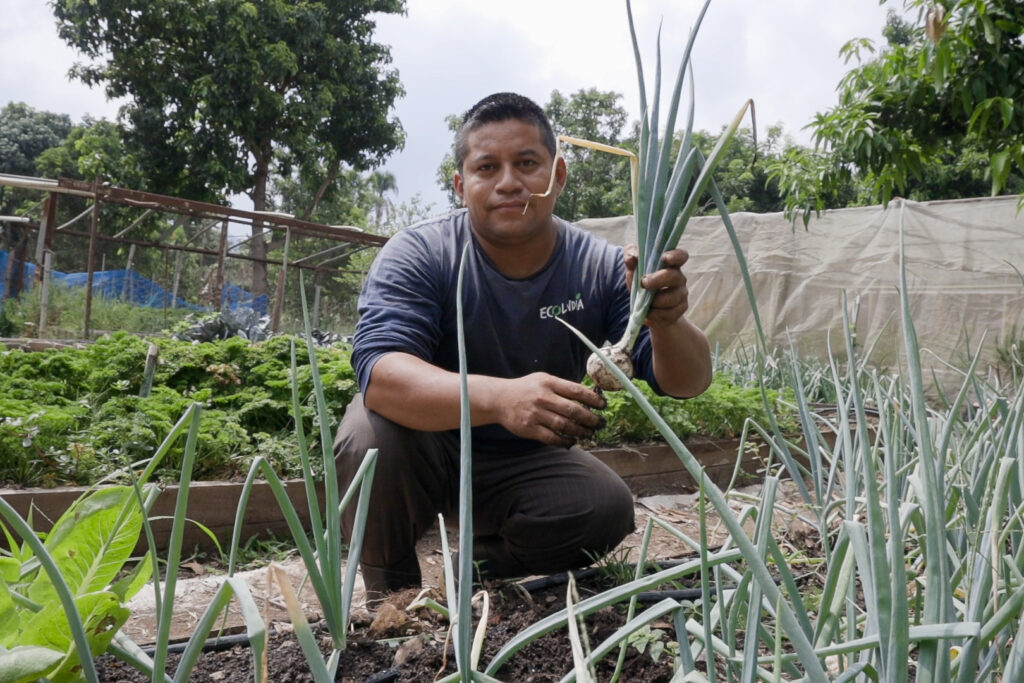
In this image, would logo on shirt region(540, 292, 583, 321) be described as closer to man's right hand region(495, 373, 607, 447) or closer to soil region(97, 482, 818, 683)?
man's right hand region(495, 373, 607, 447)

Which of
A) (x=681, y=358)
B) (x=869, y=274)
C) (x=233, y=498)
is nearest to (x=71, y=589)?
(x=681, y=358)

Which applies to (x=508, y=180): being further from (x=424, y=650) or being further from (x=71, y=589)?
(x=71, y=589)

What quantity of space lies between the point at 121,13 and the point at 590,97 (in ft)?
39.8

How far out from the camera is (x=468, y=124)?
2098 mm

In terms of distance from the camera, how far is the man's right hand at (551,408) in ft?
4.19

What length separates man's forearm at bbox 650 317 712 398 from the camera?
1560 mm

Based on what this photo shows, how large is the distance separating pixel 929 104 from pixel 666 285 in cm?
387

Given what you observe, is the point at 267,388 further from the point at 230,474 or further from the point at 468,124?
the point at 468,124

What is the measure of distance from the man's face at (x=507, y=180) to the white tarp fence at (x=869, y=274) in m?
4.98

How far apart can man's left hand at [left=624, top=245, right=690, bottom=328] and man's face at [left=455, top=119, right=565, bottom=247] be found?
626 mm

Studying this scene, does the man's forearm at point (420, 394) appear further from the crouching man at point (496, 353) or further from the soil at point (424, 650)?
the soil at point (424, 650)

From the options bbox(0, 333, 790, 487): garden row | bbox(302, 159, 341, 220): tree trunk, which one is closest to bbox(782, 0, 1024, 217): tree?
bbox(0, 333, 790, 487): garden row

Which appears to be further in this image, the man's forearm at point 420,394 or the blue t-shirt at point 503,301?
the blue t-shirt at point 503,301

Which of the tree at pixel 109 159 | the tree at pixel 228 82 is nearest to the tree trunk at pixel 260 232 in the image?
the tree at pixel 228 82
